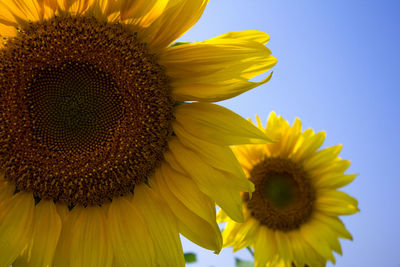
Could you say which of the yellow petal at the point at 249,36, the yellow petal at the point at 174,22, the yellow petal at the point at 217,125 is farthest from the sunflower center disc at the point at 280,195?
the yellow petal at the point at 174,22

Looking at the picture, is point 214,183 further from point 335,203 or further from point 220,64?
point 335,203

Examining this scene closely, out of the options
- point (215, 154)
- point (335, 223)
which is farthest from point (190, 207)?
point (335, 223)

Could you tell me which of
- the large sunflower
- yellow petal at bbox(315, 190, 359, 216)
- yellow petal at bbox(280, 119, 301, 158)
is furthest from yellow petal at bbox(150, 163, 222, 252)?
yellow petal at bbox(315, 190, 359, 216)

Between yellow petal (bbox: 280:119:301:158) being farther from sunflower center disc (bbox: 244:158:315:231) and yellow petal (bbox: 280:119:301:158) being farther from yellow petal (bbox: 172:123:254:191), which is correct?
yellow petal (bbox: 172:123:254:191)

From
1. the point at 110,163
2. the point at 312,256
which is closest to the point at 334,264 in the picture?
the point at 312,256

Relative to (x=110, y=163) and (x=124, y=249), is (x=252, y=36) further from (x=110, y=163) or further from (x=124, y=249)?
(x=124, y=249)

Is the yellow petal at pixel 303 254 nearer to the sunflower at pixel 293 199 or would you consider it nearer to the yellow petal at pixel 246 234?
the sunflower at pixel 293 199
